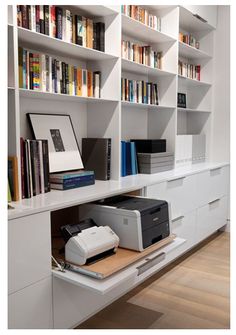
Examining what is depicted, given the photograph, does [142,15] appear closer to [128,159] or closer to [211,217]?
[128,159]

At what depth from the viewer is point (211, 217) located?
3.71 meters

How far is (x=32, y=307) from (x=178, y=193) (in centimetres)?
165

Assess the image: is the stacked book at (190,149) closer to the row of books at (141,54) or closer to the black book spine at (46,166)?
the row of books at (141,54)

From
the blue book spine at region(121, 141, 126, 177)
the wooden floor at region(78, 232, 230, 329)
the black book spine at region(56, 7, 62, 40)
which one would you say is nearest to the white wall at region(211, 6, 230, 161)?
the wooden floor at region(78, 232, 230, 329)

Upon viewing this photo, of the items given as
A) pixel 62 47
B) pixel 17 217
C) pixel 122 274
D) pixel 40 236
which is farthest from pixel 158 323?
pixel 62 47

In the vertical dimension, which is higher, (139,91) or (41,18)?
(41,18)

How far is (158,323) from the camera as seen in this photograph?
2199 millimetres

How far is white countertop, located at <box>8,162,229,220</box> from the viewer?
1.69 m

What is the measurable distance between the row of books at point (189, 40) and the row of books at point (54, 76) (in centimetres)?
142

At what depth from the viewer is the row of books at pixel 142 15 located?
2.83 metres

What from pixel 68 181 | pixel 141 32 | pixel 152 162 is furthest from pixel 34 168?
pixel 141 32

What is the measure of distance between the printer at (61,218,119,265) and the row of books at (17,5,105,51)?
1.20m

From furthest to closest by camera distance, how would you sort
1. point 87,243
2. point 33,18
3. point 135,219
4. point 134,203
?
point 134,203
point 33,18
point 135,219
point 87,243
